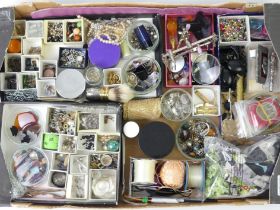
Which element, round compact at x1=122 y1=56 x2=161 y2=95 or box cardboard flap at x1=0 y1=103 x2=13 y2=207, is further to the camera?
round compact at x1=122 y1=56 x2=161 y2=95

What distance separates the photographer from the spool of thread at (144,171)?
1482mm

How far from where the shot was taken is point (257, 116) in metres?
1.51

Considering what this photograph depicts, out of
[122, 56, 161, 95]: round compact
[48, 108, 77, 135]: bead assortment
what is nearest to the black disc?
[122, 56, 161, 95]: round compact

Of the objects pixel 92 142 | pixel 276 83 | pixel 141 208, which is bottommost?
pixel 141 208

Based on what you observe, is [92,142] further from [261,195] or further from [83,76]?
[261,195]

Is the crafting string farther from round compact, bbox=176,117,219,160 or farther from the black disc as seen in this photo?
the black disc

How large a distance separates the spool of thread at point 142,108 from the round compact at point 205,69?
6.8 inches

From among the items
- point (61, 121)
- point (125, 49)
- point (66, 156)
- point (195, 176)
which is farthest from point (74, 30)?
point (195, 176)

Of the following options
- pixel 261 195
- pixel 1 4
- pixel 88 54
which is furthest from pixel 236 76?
pixel 1 4

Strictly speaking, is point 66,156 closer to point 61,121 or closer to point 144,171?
point 61,121

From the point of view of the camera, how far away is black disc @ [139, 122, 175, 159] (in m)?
1.51

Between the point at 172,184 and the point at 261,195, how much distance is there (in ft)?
1.02

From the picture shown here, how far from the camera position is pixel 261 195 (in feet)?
4.94

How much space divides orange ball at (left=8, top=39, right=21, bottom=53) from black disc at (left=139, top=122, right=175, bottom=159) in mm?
534
